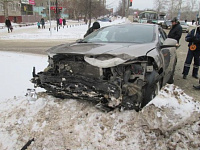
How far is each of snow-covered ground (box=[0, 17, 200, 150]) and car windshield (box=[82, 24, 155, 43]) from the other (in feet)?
3.79

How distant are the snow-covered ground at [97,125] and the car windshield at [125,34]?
3.79 feet

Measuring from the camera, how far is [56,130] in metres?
3.07

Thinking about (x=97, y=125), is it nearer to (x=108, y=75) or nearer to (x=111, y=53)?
(x=108, y=75)

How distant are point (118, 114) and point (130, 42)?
1.40 m

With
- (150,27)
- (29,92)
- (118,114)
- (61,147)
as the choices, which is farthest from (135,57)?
(29,92)

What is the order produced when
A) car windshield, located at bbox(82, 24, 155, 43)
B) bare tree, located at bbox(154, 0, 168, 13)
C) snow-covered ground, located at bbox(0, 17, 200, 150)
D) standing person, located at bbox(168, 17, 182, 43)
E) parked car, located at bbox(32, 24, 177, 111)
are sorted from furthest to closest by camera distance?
1. bare tree, located at bbox(154, 0, 168, 13)
2. standing person, located at bbox(168, 17, 182, 43)
3. car windshield, located at bbox(82, 24, 155, 43)
4. parked car, located at bbox(32, 24, 177, 111)
5. snow-covered ground, located at bbox(0, 17, 200, 150)

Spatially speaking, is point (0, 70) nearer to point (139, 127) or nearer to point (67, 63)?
point (67, 63)

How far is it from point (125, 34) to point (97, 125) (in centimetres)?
204

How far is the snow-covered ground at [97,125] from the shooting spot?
2.77 metres

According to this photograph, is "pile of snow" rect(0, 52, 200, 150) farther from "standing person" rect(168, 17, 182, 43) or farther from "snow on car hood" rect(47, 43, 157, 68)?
"standing person" rect(168, 17, 182, 43)

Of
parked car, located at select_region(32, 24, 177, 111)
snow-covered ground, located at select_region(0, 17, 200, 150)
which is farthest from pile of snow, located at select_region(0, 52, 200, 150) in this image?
parked car, located at select_region(32, 24, 177, 111)

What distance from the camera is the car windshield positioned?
3.93 meters

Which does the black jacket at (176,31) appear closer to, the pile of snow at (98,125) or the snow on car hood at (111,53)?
the pile of snow at (98,125)

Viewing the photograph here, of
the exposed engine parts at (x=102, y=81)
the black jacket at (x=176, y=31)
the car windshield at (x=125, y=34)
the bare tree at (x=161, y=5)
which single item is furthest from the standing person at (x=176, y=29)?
the bare tree at (x=161, y=5)
